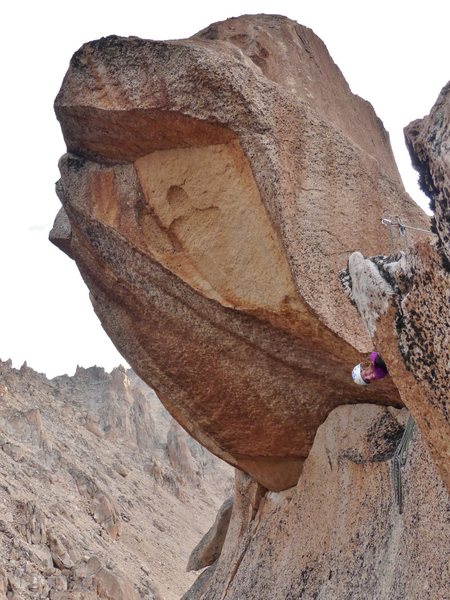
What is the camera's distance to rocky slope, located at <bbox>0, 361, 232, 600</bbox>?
1927cm

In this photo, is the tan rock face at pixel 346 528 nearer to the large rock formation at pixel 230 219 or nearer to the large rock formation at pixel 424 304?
the large rock formation at pixel 230 219

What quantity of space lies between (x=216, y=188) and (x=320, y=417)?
2.75 m

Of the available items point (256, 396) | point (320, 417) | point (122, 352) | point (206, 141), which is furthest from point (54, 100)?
point (320, 417)

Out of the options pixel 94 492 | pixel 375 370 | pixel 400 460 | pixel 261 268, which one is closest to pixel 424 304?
pixel 375 370

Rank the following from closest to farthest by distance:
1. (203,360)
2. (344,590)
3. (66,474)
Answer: (344,590), (203,360), (66,474)

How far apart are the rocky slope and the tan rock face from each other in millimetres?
10263

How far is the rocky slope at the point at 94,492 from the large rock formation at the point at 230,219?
1125 cm

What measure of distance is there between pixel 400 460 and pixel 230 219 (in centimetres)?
269

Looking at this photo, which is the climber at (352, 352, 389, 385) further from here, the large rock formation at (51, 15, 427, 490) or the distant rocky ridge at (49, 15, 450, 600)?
the large rock formation at (51, 15, 427, 490)

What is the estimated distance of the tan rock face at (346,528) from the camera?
4.84m

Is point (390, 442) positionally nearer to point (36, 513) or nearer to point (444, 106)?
point (444, 106)

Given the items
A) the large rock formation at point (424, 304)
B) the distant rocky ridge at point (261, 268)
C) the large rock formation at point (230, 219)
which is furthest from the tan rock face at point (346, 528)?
the large rock formation at point (424, 304)

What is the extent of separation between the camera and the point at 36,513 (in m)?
22.4

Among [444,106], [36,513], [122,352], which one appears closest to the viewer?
[444,106]
